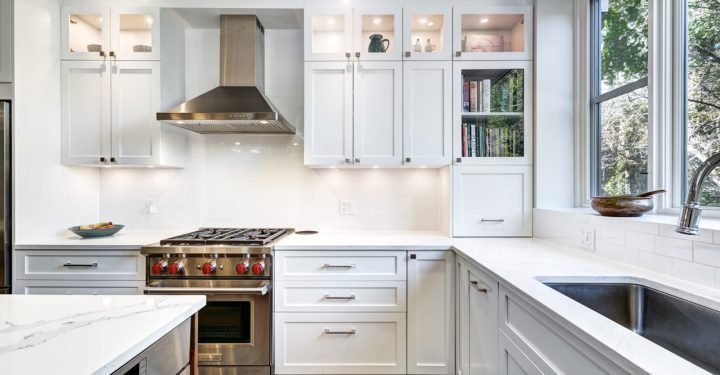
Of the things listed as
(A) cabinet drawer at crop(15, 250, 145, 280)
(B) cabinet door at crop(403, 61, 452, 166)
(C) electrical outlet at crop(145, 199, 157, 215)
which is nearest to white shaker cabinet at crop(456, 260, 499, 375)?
(B) cabinet door at crop(403, 61, 452, 166)

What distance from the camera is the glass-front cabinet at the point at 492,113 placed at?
88.7 inches

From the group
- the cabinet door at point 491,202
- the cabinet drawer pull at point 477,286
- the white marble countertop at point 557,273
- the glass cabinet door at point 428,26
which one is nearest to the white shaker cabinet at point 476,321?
the cabinet drawer pull at point 477,286

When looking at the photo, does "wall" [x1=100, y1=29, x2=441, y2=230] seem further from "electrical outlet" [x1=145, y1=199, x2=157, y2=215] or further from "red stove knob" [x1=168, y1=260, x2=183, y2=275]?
"red stove knob" [x1=168, y1=260, x2=183, y2=275]

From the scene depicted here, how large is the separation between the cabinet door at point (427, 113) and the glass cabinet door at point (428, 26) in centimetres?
5

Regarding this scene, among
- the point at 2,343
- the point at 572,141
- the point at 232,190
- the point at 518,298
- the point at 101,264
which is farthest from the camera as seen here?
the point at 232,190

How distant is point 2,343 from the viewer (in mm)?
745

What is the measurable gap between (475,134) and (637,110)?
87 cm

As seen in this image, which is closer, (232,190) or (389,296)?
(389,296)

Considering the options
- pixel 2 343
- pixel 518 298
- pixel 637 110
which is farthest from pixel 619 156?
pixel 2 343

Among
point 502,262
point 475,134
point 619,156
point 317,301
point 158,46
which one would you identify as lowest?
point 317,301

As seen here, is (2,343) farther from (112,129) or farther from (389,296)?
(112,129)

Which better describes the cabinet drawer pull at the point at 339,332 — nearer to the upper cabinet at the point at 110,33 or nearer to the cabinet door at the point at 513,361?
the cabinet door at the point at 513,361

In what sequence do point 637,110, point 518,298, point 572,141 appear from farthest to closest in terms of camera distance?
point 572,141 → point 637,110 → point 518,298

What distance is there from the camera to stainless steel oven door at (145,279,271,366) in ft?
6.49
